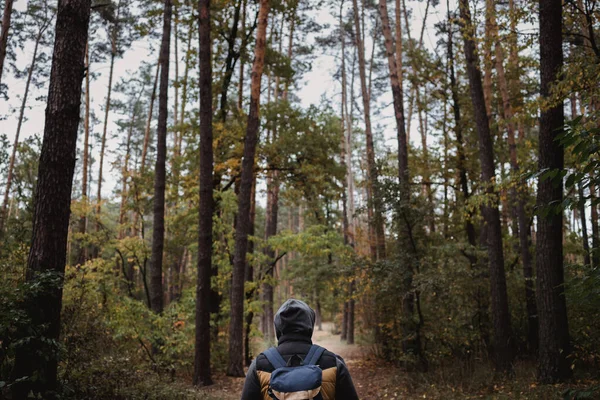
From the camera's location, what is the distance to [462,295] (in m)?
11.2

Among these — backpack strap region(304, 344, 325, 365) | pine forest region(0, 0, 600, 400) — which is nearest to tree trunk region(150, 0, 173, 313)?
pine forest region(0, 0, 600, 400)

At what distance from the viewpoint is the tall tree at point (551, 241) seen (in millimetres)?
7379

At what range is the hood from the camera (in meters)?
2.78

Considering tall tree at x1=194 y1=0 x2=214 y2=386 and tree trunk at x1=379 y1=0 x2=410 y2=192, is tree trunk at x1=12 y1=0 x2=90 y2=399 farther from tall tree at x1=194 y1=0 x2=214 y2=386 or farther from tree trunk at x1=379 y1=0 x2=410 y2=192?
tree trunk at x1=379 y1=0 x2=410 y2=192

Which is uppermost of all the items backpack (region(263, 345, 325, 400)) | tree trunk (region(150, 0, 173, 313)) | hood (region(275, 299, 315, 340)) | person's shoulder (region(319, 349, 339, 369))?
tree trunk (region(150, 0, 173, 313))

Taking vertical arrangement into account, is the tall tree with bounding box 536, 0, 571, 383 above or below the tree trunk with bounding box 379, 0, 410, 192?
below

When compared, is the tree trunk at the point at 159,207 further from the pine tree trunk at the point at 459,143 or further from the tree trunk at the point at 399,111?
the pine tree trunk at the point at 459,143

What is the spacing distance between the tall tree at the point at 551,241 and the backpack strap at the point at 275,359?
21.0ft

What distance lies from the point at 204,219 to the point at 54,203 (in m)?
5.19

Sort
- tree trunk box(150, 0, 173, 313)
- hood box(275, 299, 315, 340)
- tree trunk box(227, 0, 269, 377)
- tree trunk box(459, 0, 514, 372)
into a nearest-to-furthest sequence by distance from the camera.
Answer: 1. hood box(275, 299, 315, 340)
2. tree trunk box(459, 0, 514, 372)
3. tree trunk box(227, 0, 269, 377)
4. tree trunk box(150, 0, 173, 313)

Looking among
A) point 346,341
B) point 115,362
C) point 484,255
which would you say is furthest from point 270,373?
point 346,341

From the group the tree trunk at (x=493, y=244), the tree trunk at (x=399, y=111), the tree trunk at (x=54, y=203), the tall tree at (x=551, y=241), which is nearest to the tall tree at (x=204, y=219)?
the tree trunk at (x=54, y=203)

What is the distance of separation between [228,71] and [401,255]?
7.97 m

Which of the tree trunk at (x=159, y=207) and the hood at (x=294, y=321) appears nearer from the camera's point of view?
the hood at (x=294, y=321)
